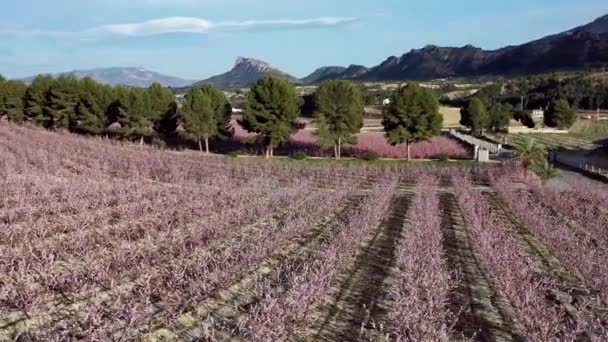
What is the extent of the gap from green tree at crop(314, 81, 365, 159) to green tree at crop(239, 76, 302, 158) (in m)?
1.86

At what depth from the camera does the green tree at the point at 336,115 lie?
140 feet

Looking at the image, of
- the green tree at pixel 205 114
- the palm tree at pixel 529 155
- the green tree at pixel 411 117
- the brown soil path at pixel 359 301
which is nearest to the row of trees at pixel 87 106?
the green tree at pixel 205 114

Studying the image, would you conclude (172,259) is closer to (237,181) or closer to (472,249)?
(472,249)

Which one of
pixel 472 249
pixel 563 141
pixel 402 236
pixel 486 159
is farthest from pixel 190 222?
pixel 563 141

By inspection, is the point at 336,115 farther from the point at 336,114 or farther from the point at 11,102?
the point at 11,102

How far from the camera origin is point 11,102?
54.2 meters

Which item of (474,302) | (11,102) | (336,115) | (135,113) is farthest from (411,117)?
(11,102)

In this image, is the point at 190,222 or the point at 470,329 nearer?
the point at 470,329

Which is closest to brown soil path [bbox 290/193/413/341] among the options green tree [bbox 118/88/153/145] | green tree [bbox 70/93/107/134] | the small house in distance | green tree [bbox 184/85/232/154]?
green tree [bbox 184/85/232/154]

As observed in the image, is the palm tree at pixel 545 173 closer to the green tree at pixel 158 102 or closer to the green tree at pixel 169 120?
the green tree at pixel 169 120

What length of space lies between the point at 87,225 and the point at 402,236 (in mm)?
7116

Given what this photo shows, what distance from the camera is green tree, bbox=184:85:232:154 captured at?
44541mm

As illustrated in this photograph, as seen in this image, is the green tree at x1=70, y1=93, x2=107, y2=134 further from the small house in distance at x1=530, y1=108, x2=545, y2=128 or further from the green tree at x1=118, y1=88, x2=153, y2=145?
the small house in distance at x1=530, y1=108, x2=545, y2=128

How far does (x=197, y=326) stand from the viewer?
8.11 m
